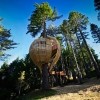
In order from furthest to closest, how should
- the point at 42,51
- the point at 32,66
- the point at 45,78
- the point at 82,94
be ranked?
the point at 32,66 < the point at 45,78 < the point at 42,51 < the point at 82,94

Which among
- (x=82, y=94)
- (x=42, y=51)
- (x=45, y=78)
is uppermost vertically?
(x=42, y=51)

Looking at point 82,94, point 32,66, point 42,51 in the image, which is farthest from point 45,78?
point 32,66

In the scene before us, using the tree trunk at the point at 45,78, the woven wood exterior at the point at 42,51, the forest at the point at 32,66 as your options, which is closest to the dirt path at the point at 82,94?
the tree trunk at the point at 45,78

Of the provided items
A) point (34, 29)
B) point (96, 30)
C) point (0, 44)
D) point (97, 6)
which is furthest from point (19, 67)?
point (96, 30)

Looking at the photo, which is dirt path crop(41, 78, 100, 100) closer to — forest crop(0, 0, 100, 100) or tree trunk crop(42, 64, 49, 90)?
tree trunk crop(42, 64, 49, 90)

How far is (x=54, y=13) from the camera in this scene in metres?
28.7

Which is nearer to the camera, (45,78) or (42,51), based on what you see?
(42,51)

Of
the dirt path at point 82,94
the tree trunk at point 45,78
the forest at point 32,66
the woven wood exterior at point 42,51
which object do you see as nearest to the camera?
the dirt path at point 82,94

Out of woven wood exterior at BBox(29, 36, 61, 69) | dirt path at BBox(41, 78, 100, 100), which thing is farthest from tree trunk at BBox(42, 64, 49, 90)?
dirt path at BBox(41, 78, 100, 100)

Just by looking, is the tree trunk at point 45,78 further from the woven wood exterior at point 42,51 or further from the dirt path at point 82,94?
the dirt path at point 82,94

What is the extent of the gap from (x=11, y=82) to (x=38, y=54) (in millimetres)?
12668

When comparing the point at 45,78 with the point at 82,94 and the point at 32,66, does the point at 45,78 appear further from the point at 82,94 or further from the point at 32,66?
the point at 32,66

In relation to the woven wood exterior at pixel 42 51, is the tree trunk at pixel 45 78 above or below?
below

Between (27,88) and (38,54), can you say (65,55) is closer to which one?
(27,88)
